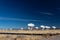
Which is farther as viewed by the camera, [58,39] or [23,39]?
[23,39]

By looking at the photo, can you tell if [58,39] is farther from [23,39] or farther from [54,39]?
[23,39]

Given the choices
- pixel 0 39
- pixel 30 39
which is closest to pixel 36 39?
pixel 30 39

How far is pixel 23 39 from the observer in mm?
46906

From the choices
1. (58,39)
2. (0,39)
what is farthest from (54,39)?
(0,39)

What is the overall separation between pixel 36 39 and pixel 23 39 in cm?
293

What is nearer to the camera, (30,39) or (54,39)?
(54,39)

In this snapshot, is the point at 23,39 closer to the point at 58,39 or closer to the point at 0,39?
the point at 0,39

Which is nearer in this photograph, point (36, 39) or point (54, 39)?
point (54, 39)

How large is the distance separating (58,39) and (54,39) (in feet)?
2.15

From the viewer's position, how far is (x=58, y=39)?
40531mm

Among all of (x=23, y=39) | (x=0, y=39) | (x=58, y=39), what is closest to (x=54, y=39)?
(x=58, y=39)

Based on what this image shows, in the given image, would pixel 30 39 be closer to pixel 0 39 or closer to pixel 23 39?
pixel 23 39

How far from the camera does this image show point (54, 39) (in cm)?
4091

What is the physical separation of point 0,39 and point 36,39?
20.7 ft
